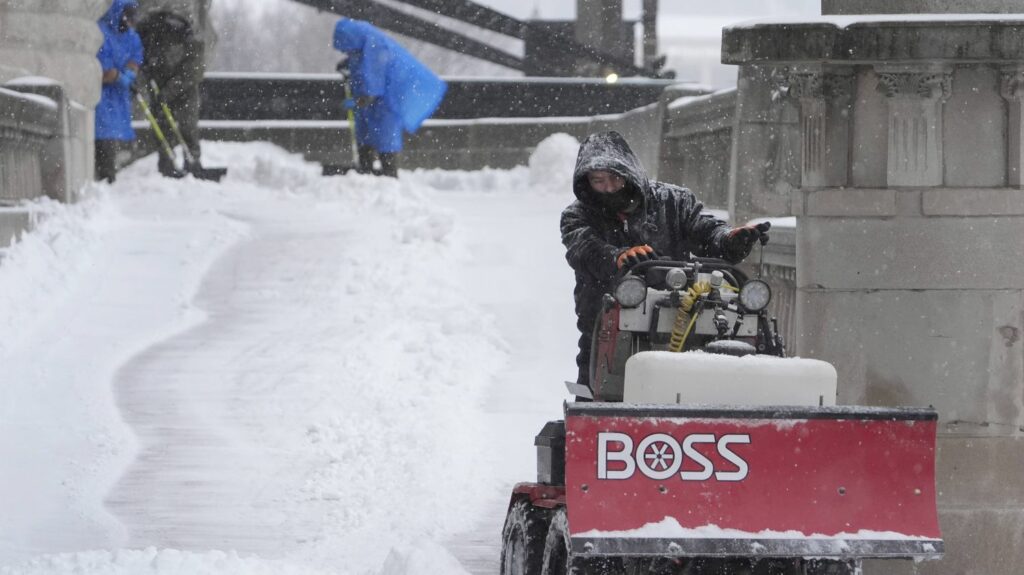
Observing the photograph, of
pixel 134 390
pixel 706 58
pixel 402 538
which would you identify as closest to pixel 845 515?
pixel 402 538

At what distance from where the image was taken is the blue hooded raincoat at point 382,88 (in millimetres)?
21453

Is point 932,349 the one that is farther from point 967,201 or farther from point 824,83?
point 824,83

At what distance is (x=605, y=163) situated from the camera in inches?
267

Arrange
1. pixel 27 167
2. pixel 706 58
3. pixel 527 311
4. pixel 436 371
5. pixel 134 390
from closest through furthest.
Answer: pixel 134 390 → pixel 436 371 → pixel 527 311 → pixel 27 167 → pixel 706 58

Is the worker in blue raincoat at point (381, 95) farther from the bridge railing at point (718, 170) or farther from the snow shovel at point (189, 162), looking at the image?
the bridge railing at point (718, 170)

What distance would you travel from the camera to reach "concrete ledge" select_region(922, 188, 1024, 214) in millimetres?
8719

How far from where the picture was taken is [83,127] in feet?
59.1

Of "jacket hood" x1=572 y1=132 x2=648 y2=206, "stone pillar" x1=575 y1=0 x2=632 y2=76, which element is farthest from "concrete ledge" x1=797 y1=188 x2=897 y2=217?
"stone pillar" x1=575 y1=0 x2=632 y2=76

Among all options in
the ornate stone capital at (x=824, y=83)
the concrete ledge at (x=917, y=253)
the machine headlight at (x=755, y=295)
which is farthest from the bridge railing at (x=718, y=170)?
the machine headlight at (x=755, y=295)

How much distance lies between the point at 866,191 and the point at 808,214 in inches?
12.3

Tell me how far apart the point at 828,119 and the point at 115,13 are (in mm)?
13330

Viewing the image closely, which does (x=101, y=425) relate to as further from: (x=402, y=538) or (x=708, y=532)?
(x=708, y=532)

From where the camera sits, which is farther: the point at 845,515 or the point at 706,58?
the point at 706,58

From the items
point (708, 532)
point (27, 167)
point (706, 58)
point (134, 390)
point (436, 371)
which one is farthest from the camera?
point (706, 58)
